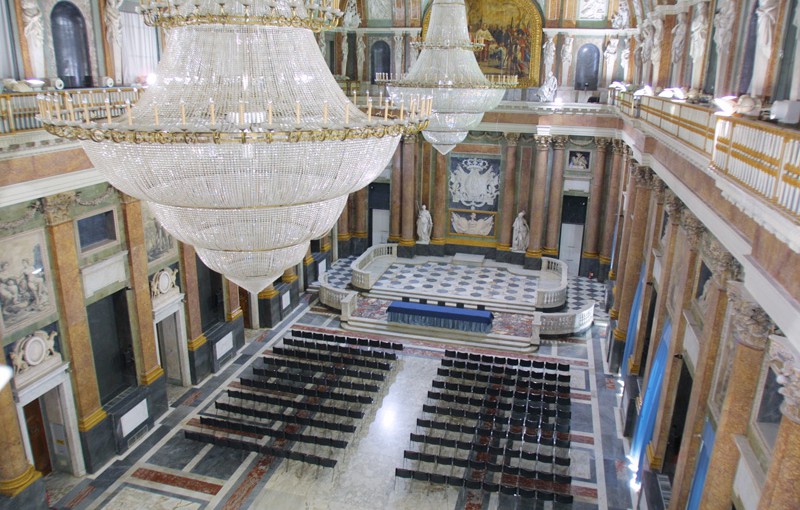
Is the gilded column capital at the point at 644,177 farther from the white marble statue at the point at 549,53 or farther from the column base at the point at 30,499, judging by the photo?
the column base at the point at 30,499

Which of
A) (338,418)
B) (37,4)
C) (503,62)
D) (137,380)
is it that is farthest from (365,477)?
(503,62)

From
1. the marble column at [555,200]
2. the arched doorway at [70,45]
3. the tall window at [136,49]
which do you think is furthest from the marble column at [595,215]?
the arched doorway at [70,45]

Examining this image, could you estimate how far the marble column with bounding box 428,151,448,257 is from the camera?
72.5ft

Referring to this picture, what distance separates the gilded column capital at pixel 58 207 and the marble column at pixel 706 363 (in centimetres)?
938

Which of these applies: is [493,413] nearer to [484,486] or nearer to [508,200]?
[484,486]

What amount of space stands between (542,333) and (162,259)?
10244 mm

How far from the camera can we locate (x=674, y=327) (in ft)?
30.3

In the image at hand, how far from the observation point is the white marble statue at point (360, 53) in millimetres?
21531

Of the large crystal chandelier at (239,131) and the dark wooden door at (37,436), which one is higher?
the large crystal chandelier at (239,131)

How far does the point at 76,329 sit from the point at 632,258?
11548 mm

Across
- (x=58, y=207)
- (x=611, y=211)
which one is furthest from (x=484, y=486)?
(x=611, y=211)

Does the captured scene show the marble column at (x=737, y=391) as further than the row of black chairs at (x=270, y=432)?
No

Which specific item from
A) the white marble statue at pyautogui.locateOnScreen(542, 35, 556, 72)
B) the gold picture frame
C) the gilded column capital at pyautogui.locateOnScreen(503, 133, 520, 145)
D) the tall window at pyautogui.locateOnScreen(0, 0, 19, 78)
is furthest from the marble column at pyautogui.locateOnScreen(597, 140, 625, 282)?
the tall window at pyautogui.locateOnScreen(0, 0, 19, 78)

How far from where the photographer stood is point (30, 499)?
908cm
